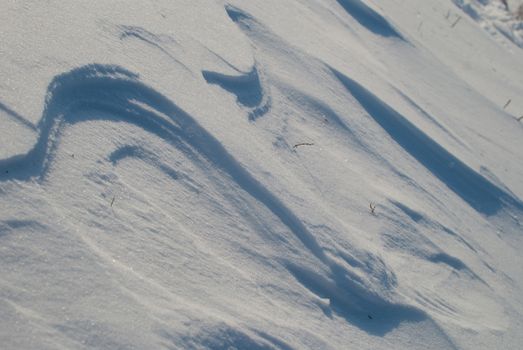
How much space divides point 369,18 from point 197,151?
1767mm

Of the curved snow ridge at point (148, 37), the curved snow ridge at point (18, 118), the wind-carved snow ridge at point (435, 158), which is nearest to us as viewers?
the curved snow ridge at point (18, 118)

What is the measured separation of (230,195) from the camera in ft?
5.41

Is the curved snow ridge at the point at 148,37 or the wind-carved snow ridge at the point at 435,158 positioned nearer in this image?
the curved snow ridge at the point at 148,37

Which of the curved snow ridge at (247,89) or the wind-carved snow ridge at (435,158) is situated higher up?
the wind-carved snow ridge at (435,158)

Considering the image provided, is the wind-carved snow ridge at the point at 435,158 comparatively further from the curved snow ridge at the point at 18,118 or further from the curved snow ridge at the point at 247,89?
the curved snow ridge at the point at 18,118

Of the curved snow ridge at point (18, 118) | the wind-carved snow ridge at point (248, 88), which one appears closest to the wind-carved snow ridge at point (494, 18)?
the wind-carved snow ridge at point (248, 88)

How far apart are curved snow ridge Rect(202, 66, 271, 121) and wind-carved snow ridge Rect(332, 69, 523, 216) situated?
48cm

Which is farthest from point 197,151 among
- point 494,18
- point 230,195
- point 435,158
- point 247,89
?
point 494,18

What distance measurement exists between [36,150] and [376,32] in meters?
2.14

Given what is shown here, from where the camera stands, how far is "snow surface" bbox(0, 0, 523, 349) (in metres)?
1.27

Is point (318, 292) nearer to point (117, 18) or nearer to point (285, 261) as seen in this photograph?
point (285, 261)

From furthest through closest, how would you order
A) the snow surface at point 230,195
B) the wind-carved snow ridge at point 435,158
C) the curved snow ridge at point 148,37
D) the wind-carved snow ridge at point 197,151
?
the wind-carved snow ridge at point 435,158 → the curved snow ridge at point 148,37 → the wind-carved snow ridge at point 197,151 → the snow surface at point 230,195

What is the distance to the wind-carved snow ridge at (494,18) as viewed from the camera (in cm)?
401

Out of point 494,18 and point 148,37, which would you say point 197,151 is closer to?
point 148,37
